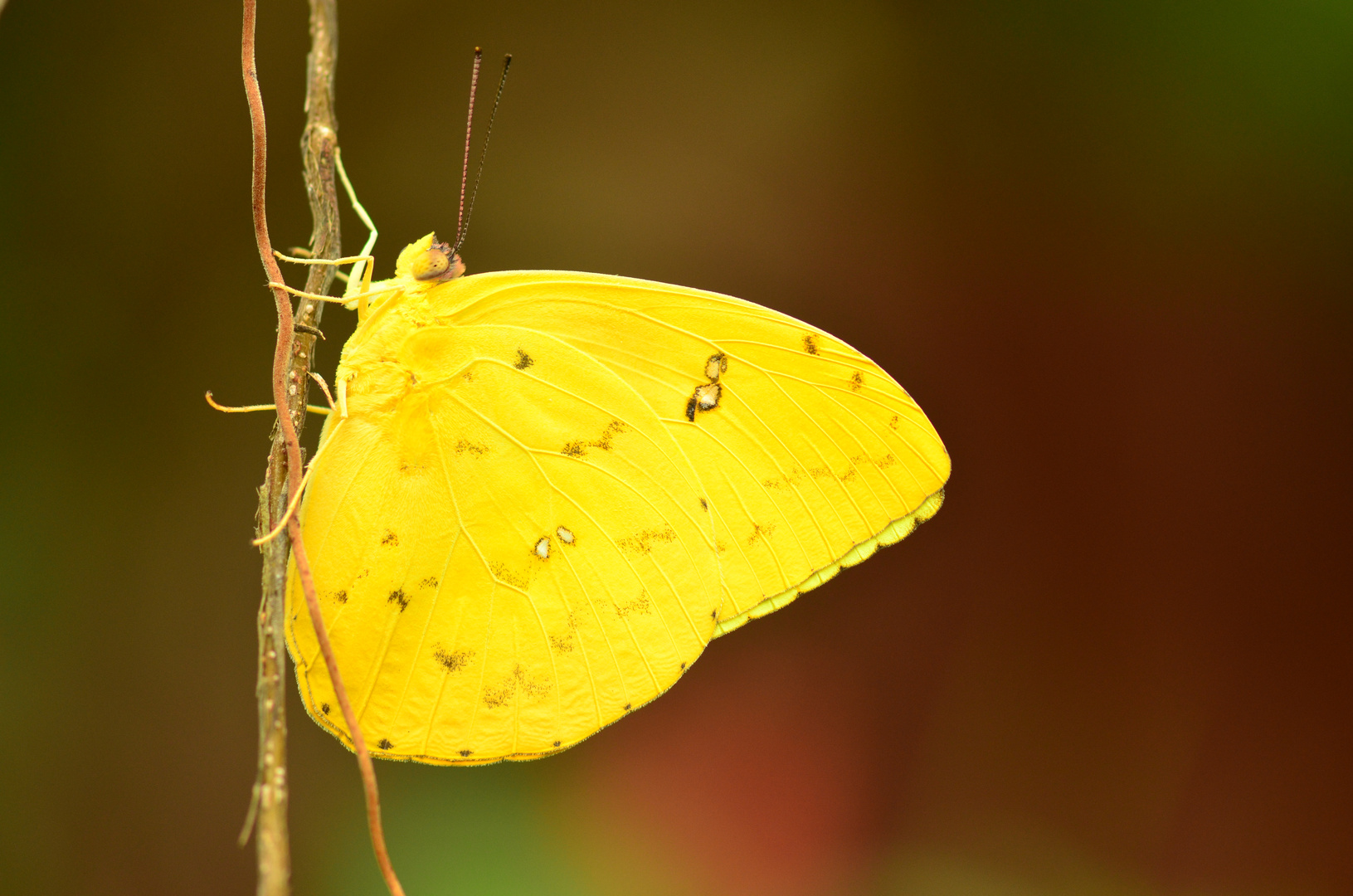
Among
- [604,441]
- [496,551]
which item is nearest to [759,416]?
[604,441]

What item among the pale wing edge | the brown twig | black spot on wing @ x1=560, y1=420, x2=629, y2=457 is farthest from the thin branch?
the pale wing edge

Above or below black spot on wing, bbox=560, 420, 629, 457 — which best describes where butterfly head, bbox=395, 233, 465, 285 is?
above

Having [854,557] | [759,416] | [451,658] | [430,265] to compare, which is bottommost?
[451,658]

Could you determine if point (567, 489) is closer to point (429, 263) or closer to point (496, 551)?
point (496, 551)

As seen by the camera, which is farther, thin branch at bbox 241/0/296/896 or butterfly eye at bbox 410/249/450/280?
butterfly eye at bbox 410/249/450/280

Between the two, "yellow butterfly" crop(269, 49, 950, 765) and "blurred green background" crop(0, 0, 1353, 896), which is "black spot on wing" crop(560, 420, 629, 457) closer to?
"yellow butterfly" crop(269, 49, 950, 765)

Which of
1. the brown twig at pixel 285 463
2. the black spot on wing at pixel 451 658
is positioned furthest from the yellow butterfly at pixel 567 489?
the brown twig at pixel 285 463

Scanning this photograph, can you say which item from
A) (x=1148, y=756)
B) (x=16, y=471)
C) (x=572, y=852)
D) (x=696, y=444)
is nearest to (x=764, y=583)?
(x=696, y=444)
